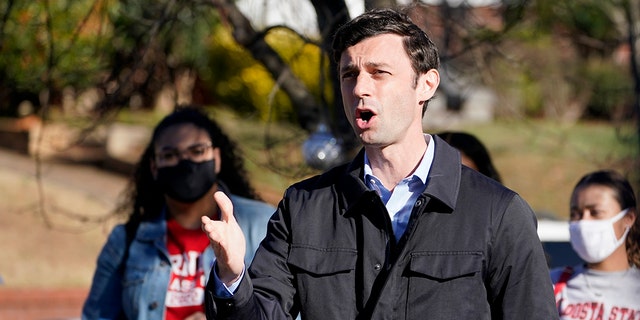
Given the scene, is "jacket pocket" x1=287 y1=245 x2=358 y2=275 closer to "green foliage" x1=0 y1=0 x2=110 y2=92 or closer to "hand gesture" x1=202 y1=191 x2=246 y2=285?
"hand gesture" x1=202 y1=191 x2=246 y2=285

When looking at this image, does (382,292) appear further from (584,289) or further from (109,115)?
(109,115)

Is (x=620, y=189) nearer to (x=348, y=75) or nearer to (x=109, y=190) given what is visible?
(x=348, y=75)

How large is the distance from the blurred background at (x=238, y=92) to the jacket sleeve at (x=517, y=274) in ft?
6.47

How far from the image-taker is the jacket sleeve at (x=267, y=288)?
246 centimetres

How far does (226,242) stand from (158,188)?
7.36ft

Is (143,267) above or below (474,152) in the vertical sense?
below

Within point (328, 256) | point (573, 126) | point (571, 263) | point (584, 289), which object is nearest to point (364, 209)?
point (328, 256)

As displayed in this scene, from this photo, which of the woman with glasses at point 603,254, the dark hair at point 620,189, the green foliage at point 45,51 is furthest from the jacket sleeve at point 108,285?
the dark hair at point 620,189

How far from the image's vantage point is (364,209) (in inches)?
104

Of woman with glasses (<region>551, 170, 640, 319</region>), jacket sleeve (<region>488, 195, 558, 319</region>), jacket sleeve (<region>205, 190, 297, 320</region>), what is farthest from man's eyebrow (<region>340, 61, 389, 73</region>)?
woman with glasses (<region>551, 170, 640, 319</region>)

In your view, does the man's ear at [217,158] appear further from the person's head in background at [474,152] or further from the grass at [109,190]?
the person's head in background at [474,152]

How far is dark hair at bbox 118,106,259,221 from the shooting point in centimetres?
457

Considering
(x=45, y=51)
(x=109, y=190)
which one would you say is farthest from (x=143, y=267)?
(x=109, y=190)

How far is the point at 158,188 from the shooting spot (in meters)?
4.58
